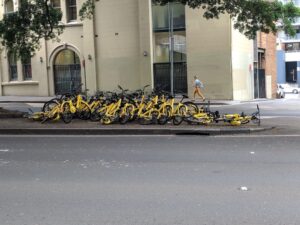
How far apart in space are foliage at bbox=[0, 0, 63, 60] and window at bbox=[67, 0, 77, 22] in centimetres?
1541

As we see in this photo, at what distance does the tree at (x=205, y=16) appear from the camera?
55.6ft

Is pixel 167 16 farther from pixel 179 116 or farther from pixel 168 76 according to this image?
pixel 179 116

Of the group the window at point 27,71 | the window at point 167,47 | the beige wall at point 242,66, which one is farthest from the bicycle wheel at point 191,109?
the window at point 27,71

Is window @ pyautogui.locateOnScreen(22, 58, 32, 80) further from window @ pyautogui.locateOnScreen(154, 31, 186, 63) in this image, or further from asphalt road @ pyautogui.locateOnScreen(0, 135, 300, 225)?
asphalt road @ pyautogui.locateOnScreen(0, 135, 300, 225)

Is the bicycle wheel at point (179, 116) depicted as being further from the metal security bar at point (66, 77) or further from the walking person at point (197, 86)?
the metal security bar at point (66, 77)

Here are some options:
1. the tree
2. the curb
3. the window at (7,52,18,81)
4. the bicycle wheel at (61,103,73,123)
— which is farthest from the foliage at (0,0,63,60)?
the window at (7,52,18,81)

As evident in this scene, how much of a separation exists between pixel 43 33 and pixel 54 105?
15.5 feet

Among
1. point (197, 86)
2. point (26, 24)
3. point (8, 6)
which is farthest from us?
point (8, 6)

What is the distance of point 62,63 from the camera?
113 ft

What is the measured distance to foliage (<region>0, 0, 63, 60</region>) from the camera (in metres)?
17.6

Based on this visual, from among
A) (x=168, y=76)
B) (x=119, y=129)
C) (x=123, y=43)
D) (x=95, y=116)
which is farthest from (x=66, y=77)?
(x=119, y=129)

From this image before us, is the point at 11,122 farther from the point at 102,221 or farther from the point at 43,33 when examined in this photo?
the point at 102,221

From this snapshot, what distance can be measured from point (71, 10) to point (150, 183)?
29037 mm

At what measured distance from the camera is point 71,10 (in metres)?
34.0
